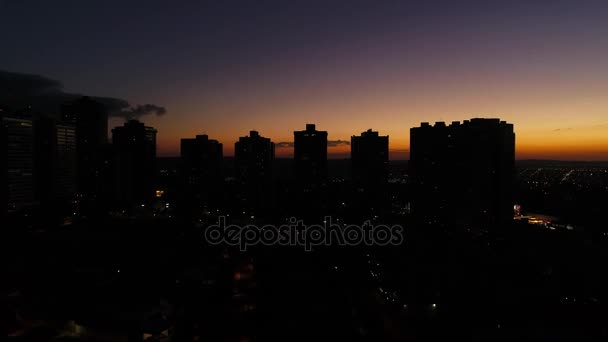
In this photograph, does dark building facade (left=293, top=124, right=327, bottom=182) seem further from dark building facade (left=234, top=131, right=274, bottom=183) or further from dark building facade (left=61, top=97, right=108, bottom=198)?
dark building facade (left=61, top=97, right=108, bottom=198)

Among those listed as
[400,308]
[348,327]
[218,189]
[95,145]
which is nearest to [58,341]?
[348,327]

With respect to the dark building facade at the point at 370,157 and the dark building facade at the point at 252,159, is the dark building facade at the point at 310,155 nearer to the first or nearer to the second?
the dark building facade at the point at 370,157

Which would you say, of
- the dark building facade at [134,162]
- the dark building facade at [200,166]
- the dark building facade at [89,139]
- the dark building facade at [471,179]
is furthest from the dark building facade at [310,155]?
the dark building facade at [89,139]

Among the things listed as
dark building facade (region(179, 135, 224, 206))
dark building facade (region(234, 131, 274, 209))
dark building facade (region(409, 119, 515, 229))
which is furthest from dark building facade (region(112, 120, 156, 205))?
dark building facade (region(409, 119, 515, 229))

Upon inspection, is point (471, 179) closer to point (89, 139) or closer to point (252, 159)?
point (252, 159)

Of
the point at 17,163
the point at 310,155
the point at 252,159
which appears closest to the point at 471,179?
the point at 310,155

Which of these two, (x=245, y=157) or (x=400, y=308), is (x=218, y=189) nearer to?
(x=245, y=157)
